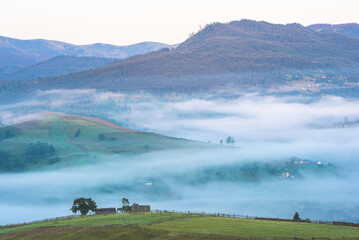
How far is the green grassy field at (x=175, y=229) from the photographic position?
3907 inches

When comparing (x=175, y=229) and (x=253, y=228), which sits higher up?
(x=253, y=228)

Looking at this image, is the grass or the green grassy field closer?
the green grassy field

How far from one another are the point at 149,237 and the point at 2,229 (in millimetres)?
49795

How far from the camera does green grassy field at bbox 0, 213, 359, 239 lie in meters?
99.2

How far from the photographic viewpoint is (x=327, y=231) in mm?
103000

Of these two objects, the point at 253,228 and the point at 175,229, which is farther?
the point at 175,229

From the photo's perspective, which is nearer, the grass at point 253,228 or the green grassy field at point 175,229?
the green grassy field at point 175,229

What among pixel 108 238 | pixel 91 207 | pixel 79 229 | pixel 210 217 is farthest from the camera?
pixel 91 207

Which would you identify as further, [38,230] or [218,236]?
[38,230]

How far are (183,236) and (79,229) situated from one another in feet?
82.7

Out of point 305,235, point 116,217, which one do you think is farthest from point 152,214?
point 305,235

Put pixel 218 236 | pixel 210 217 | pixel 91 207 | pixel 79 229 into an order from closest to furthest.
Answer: pixel 218 236 → pixel 79 229 → pixel 210 217 → pixel 91 207

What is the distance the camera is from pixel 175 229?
106m

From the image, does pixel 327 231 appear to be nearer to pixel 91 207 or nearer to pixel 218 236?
pixel 218 236
